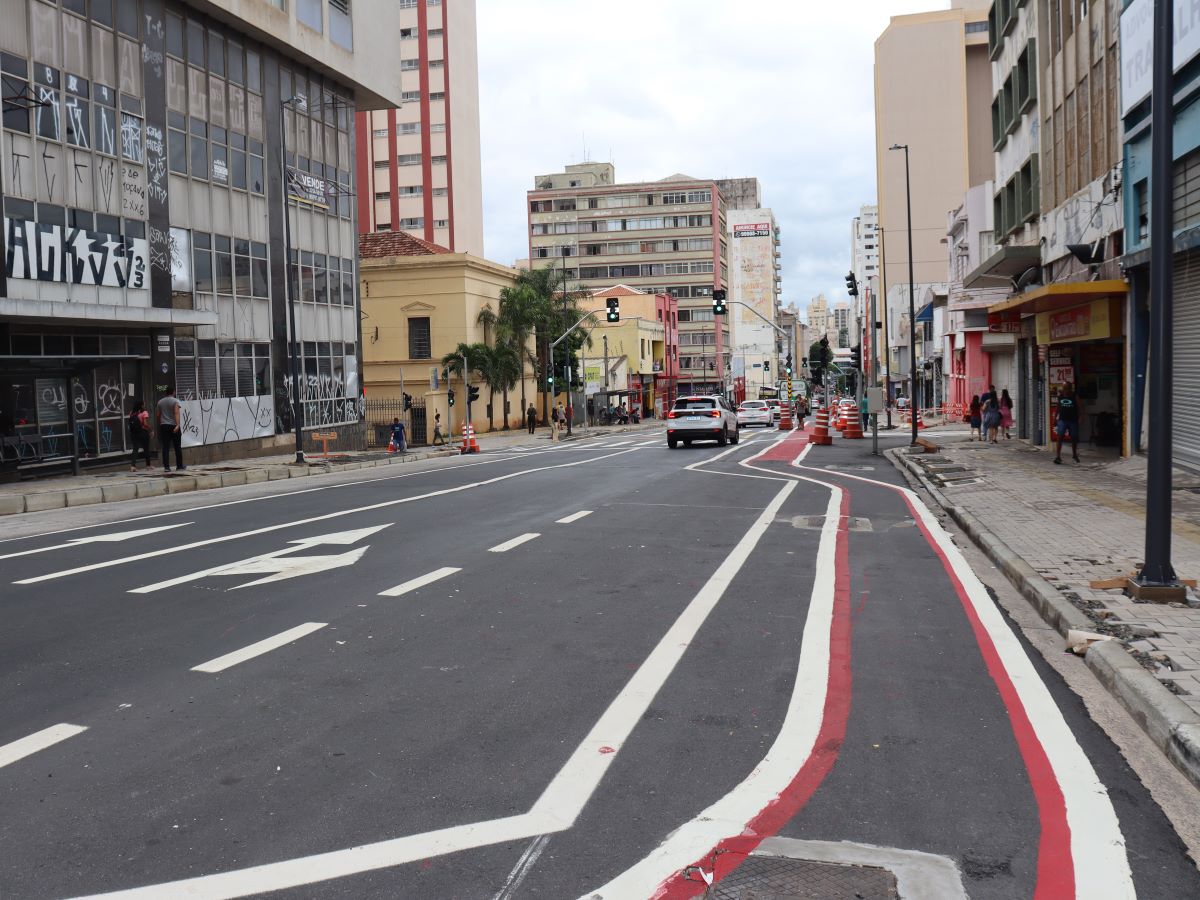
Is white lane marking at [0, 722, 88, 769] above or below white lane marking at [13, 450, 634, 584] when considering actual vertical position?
above

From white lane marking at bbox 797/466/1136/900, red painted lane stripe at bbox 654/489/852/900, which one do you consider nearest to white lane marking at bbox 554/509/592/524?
red painted lane stripe at bbox 654/489/852/900

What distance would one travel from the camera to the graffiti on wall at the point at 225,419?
101 feet

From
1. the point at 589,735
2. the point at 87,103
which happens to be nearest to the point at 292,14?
the point at 87,103

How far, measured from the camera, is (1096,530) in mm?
12609

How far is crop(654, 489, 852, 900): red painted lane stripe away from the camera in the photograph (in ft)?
12.7

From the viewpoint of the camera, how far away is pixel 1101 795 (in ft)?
15.2

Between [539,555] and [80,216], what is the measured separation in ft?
68.3

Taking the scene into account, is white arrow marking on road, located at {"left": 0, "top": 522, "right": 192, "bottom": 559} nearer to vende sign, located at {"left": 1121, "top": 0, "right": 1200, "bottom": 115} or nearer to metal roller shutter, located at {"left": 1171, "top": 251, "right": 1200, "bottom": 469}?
metal roller shutter, located at {"left": 1171, "top": 251, "right": 1200, "bottom": 469}

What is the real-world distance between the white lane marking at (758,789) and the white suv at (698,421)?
27231 mm

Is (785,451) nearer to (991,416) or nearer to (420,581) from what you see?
(991,416)

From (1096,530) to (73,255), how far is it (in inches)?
944

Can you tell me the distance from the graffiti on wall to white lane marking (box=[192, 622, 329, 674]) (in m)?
23.6

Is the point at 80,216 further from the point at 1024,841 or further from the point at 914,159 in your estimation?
the point at 914,159

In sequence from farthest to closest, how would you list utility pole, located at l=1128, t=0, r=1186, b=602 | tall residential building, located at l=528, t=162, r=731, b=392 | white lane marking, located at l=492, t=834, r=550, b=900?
tall residential building, located at l=528, t=162, r=731, b=392 < utility pole, located at l=1128, t=0, r=1186, b=602 < white lane marking, located at l=492, t=834, r=550, b=900
